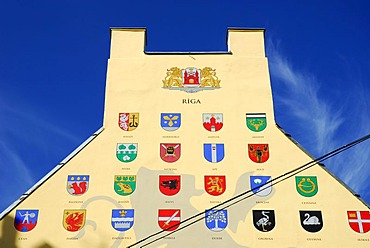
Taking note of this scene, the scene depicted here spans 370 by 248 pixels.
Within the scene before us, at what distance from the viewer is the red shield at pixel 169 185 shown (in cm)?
1109

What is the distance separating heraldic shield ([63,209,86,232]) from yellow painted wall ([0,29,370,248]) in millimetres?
85

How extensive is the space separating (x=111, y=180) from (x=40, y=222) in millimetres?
1619

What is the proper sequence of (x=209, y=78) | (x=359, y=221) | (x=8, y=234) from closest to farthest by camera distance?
(x=8, y=234) < (x=359, y=221) < (x=209, y=78)

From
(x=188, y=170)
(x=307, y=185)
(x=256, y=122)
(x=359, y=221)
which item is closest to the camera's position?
(x=359, y=221)

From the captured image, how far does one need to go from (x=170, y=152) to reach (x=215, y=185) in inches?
47.6

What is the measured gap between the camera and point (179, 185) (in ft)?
36.6

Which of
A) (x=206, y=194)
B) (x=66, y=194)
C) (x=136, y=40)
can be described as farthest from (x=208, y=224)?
(x=136, y=40)

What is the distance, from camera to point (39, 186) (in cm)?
1116

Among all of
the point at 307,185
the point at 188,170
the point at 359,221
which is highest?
the point at 188,170

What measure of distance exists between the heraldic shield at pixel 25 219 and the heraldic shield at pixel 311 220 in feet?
17.3

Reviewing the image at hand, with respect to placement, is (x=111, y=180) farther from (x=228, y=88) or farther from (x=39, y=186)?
(x=228, y=88)

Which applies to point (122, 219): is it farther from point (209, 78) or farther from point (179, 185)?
point (209, 78)

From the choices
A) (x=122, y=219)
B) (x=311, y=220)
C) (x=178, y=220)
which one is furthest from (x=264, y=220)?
(x=122, y=219)

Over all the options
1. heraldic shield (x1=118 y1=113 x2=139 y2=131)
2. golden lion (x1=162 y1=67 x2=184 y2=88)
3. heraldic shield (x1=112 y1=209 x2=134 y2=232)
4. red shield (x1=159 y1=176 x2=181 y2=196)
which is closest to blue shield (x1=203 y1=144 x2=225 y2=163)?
red shield (x1=159 y1=176 x2=181 y2=196)
